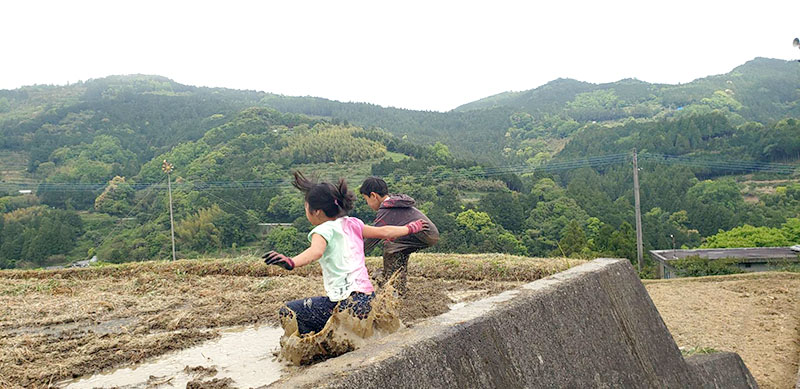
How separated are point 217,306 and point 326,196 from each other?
2.64m

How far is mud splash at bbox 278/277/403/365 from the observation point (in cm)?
305

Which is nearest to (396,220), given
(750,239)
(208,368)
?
(208,368)

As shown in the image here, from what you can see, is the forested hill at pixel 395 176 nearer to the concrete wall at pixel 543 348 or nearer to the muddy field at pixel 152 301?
the muddy field at pixel 152 301

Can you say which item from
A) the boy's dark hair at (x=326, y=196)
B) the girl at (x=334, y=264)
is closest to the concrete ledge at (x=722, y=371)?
the girl at (x=334, y=264)

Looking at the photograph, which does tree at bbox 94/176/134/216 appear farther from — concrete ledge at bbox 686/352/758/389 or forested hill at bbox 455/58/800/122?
forested hill at bbox 455/58/800/122

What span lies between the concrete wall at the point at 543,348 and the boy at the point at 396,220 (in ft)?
3.68

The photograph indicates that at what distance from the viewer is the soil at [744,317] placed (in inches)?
271

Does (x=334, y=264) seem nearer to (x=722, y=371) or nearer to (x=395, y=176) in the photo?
(x=722, y=371)

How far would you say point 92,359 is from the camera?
3619 millimetres

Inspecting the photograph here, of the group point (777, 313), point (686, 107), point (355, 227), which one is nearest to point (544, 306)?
point (355, 227)

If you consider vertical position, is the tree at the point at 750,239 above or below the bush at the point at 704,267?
below

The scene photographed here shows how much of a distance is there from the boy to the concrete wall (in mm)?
1122

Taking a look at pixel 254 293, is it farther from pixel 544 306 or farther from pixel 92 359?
pixel 544 306

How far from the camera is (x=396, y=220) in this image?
494cm
